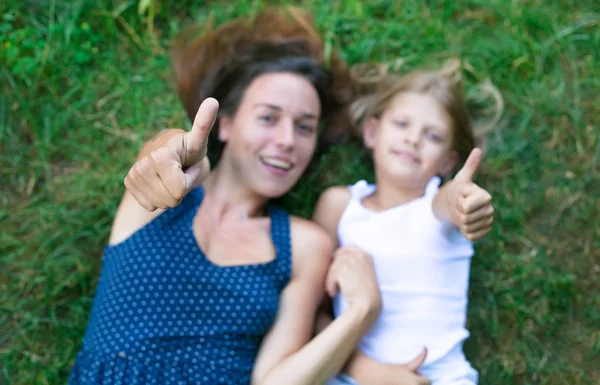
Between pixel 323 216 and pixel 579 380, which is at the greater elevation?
pixel 323 216

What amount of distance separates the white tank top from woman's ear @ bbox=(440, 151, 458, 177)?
155mm

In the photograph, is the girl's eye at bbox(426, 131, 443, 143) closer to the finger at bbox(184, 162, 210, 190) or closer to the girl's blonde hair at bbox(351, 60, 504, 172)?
the girl's blonde hair at bbox(351, 60, 504, 172)

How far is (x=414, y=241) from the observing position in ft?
8.59

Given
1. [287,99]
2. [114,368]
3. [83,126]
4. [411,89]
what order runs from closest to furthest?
[114,368] → [287,99] → [411,89] → [83,126]

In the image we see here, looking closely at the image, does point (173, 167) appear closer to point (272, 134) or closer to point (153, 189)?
point (153, 189)

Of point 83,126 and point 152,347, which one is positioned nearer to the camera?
point 152,347

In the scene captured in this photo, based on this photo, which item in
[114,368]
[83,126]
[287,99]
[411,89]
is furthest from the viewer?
[83,126]

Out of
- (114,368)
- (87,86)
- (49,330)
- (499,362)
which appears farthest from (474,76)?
(49,330)

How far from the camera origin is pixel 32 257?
9.53 ft

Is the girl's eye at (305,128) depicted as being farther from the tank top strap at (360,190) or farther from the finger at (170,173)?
the finger at (170,173)

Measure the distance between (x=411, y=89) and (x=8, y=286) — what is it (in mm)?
2038

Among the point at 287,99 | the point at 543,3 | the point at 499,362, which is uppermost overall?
the point at 287,99

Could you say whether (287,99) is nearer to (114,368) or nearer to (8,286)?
(114,368)

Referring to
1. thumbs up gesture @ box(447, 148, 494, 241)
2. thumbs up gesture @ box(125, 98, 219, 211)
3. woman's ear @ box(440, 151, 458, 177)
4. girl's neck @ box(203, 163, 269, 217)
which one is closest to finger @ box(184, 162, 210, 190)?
thumbs up gesture @ box(125, 98, 219, 211)
